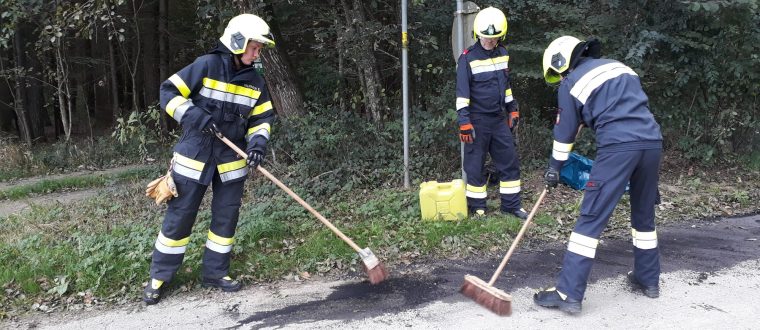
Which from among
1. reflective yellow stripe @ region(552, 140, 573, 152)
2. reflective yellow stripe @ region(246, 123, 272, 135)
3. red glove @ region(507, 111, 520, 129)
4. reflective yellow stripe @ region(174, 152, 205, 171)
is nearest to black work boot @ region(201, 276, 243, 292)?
reflective yellow stripe @ region(174, 152, 205, 171)

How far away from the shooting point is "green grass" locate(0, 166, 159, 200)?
8.09 meters

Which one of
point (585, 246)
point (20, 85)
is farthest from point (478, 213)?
point (20, 85)

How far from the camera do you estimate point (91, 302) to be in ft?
13.9

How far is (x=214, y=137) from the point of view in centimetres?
416

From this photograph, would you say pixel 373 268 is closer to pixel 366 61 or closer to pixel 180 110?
pixel 180 110

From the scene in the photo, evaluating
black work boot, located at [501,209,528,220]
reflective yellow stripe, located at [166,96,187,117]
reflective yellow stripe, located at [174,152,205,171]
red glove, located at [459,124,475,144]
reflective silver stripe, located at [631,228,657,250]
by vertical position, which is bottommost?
black work boot, located at [501,209,528,220]

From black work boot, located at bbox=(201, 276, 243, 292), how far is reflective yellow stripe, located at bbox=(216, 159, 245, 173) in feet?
2.88

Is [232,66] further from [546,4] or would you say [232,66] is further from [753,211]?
[753,211]

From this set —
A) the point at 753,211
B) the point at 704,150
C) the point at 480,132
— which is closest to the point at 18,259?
the point at 480,132

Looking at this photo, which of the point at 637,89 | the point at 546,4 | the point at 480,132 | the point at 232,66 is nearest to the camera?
the point at 637,89

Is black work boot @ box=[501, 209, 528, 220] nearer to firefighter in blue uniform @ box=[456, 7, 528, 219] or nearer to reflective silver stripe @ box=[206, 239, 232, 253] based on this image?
firefighter in blue uniform @ box=[456, 7, 528, 219]

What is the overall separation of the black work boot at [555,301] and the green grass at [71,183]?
6464 millimetres

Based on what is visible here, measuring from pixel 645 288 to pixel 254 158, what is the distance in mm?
3059

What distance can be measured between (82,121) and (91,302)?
13.0 meters
